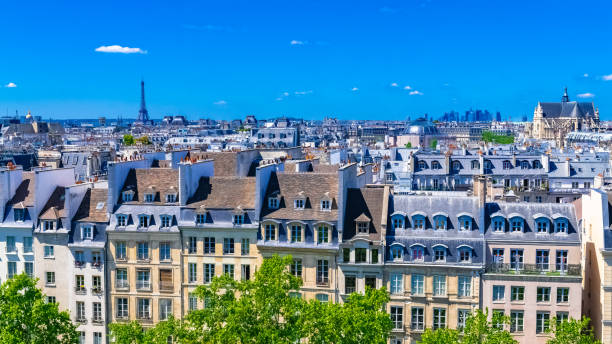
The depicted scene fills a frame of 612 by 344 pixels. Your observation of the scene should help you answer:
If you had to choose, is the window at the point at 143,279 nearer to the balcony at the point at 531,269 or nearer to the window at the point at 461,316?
the window at the point at 461,316

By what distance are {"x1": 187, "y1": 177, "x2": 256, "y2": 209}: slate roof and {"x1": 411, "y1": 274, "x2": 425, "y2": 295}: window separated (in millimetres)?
12797

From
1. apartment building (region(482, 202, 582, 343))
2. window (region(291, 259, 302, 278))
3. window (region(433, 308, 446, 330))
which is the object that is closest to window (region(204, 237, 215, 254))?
window (region(291, 259, 302, 278))

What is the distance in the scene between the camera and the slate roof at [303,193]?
49094mm

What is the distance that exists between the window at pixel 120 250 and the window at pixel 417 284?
70.6ft

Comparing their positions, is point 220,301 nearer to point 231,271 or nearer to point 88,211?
point 231,271

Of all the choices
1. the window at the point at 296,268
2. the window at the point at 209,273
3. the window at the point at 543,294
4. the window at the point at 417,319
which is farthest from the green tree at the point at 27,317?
the window at the point at 543,294

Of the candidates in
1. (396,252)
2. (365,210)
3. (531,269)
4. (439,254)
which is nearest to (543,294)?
(531,269)

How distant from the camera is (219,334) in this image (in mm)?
35844

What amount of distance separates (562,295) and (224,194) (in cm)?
2539

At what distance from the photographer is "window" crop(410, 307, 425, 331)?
4666 centimetres

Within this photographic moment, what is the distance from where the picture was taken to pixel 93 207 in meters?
52.8

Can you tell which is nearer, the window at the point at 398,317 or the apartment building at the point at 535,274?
the apartment building at the point at 535,274

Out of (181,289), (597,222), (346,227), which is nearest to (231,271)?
(181,289)

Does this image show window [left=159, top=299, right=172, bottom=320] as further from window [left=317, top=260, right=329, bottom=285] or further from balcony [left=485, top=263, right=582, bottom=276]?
balcony [left=485, top=263, right=582, bottom=276]
